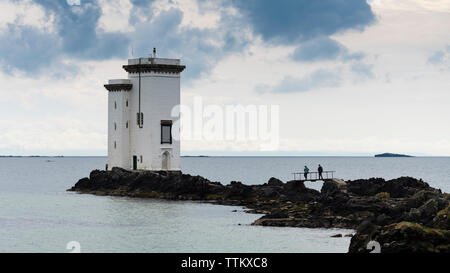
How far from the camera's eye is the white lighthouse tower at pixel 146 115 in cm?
5844

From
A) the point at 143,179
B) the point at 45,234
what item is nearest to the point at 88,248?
the point at 45,234

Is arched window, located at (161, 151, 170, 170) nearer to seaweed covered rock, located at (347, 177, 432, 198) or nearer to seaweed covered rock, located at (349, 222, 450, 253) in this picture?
seaweed covered rock, located at (347, 177, 432, 198)

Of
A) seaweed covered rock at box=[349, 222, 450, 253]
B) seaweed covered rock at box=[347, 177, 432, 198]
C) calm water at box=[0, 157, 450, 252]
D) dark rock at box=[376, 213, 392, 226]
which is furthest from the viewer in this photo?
seaweed covered rock at box=[347, 177, 432, 198]

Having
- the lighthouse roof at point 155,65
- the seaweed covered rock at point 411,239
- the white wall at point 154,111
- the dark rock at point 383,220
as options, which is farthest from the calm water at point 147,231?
the lighthouse roof at point 155,65

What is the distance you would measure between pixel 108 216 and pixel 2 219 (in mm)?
6048

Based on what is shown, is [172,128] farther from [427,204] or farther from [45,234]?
[427,204]

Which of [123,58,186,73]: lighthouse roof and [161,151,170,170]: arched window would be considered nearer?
[123,58,186,73]: lighthouse roof

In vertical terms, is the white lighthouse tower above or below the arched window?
above

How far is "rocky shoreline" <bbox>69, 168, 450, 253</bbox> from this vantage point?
73.9ft

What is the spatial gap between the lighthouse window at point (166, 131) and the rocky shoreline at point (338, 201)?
10.1ft

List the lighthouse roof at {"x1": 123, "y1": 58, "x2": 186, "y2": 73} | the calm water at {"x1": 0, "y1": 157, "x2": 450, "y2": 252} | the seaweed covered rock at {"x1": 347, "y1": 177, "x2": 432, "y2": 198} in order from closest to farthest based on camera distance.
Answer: the calm water at {"x1": 0, "y1": 157, "x2": 450, "y2": 252} < the seaweed covered rock at {"x1": 347, "y1": 177, "x2": 432, "y2": 198} < the lighthouse roof at {"x1": 123, "y1": 58, "x2": 186, "y2": 73}

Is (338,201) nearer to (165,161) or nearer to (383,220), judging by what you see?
(383,220)

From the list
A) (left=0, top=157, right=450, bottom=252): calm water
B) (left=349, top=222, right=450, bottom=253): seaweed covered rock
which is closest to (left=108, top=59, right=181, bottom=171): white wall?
(left=0, top=157, right=450, bottom=252): calm water
